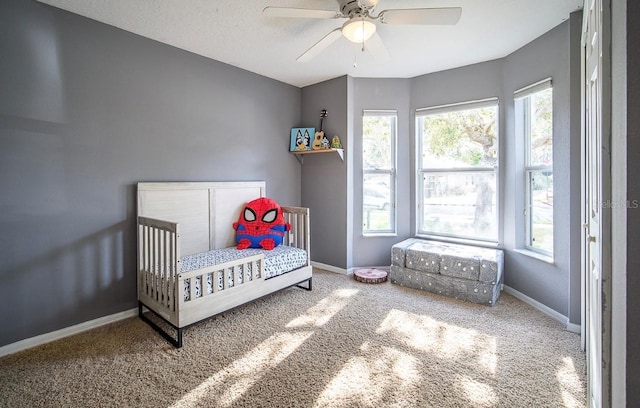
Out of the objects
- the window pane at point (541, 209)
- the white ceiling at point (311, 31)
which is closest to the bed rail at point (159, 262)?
the white ceiling at point (311, 31)

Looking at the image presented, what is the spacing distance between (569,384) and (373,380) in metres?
1.08

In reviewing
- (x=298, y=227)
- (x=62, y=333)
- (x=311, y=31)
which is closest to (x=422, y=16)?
(x=311, y=31)

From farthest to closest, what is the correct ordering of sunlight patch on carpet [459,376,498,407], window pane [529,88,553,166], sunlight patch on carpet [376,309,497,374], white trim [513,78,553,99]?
window pane [529,88,553,166] → white trim [513,78,553,99] → sunlight patch on carpet [376,309,497,374] → sunlight patch on carpet [459,376,498,407]

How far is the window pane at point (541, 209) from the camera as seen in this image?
8.65 feet

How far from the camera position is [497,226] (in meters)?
3.11

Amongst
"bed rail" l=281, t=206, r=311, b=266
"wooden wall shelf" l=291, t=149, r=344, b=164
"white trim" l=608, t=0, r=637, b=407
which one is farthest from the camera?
"wooden wall shelf" l=291, t=149, r=344, b=164

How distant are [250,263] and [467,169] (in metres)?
2.60

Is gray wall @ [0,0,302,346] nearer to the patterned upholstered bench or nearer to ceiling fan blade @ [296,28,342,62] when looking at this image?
ceiling fan blade @ [296,28,342,62]

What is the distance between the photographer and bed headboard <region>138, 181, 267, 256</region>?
2.55 meters

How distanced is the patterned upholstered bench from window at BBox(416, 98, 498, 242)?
12.9 inches

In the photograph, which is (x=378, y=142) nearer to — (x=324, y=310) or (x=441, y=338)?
(x=324, y=310)

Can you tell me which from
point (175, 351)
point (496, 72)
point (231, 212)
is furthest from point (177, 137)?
point (496, 72)

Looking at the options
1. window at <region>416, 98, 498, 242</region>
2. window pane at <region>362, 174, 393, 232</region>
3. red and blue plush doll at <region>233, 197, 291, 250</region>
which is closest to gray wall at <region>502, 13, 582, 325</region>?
window at <region>416, 98, 498, 242</region>

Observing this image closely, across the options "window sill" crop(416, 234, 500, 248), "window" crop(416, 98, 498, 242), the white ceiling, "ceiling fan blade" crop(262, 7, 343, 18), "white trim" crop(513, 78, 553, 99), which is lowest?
"window sill" crop(416, 234, 500, 248)
